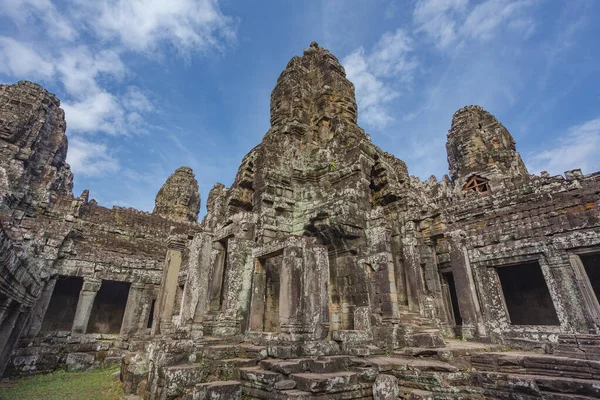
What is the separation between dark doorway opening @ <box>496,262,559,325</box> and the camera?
15.6 metres

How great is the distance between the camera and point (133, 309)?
14172mm

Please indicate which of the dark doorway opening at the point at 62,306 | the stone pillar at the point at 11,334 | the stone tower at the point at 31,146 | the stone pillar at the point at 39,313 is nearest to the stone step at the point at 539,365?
the stone pillar at the point at 11,334

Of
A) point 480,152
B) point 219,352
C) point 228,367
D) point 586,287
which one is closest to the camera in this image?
point 228,367

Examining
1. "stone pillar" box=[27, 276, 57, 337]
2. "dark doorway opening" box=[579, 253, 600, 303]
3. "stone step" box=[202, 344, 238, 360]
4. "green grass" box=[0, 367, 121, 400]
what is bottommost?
"green grass" box=[0, 367, 121, 400]

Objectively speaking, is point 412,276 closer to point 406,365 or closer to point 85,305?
point 406,365

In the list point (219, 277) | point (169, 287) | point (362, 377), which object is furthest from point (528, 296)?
point (169, 287)

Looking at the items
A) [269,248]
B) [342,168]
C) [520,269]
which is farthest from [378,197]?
[520,269]

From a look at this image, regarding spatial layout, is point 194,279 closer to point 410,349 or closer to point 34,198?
point 410,349

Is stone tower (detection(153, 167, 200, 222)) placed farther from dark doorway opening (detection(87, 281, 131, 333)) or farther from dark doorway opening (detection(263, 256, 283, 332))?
dark doorway opening (detection(263, 256, 283, 332))

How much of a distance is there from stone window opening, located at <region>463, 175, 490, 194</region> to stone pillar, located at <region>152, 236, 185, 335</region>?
1868cm

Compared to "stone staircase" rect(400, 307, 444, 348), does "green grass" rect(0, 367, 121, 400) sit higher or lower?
lower

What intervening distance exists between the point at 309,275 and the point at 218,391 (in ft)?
8.98

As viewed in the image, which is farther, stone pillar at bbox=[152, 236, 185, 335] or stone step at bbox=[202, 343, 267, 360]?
stone pillar at bbox=[152, 236, 185, 335]

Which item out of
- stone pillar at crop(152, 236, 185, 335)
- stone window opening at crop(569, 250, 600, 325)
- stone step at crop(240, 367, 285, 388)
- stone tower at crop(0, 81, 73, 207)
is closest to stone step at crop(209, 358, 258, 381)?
stone step at crop(240, 367, 285, 388)
